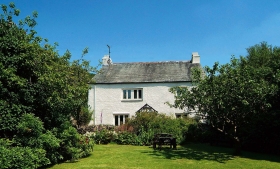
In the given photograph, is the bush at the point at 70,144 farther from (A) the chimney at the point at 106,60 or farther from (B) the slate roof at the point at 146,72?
(A) the chimney at the point at 106,60

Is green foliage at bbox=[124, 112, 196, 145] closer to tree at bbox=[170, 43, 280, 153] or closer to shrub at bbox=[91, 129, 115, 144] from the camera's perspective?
Result: shrub at bbox=[91, 129, 115, 144]

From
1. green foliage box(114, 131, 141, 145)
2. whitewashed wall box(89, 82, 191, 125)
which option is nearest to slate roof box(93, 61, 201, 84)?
whitewashed wall box(89, 82, 191, 125)

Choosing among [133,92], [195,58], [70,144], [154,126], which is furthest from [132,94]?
[70,144]

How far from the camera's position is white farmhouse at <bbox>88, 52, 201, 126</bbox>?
30109 millimetres

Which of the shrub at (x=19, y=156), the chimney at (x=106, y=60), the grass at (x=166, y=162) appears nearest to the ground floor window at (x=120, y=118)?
the chimney at (x=106, y=60)

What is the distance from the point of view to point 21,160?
32.4 ft

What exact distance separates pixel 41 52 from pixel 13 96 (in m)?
2.64

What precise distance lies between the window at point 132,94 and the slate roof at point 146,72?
47.0 inches

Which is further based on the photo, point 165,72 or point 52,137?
point 165,72

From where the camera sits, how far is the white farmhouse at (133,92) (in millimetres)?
30109

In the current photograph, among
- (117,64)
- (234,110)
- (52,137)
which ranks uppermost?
(117,64)

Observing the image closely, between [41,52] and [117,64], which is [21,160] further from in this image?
[117,64]

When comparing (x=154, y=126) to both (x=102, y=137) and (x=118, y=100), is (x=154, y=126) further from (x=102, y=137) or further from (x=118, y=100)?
(x=118, y=100)

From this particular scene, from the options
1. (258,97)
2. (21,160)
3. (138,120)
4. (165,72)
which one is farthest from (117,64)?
(21,160)
